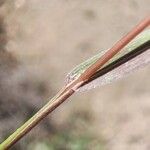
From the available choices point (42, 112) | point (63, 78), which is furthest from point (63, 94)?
point (63, 78)

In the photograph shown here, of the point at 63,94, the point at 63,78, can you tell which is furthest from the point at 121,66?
the point at 63,78

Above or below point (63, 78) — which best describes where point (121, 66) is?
above

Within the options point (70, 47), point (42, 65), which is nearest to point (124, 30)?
point (70, 47)

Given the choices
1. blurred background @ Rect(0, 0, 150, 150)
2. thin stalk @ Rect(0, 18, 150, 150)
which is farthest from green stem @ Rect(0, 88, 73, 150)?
blurred background @ Rect(0, 0, 150, 150)

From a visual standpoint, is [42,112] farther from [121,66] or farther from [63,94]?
[121,66]

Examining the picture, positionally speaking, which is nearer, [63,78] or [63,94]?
[63,94]

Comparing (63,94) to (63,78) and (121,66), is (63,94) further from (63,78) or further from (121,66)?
(63,78)

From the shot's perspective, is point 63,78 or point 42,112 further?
point 63,78

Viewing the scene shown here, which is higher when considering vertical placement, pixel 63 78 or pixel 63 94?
pixel 63 94

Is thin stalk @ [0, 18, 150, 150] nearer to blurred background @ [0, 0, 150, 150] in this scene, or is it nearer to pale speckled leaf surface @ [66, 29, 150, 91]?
pale speckled leaf surface @ [66, 29, 150, 91]
